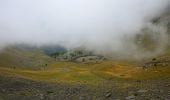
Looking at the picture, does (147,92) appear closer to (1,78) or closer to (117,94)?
(117,94)

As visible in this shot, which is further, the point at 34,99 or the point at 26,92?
the point at 26,92

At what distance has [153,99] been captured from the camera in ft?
117

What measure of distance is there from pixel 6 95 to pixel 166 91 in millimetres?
19045

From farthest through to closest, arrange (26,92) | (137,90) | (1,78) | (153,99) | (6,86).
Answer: (1,78)
(6,86)
(26,92)
(137,90)
(153,99)

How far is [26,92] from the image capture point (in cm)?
4609

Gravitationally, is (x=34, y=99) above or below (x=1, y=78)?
below

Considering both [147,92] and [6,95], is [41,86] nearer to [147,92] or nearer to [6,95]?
[6,95]

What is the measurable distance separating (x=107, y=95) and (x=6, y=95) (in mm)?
12622

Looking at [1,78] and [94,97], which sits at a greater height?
[1,78]

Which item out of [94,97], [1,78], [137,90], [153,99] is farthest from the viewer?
[1,78]

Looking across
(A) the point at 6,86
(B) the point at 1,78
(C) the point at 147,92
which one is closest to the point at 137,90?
(C) the point at 147,92

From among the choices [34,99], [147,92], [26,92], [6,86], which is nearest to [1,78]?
[6,86]

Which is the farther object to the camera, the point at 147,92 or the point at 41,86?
the point at 41,86

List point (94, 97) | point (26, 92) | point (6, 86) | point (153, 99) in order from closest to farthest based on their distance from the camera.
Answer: point (153, 99) → point (94, 97) → point (26, 92) → point (6, 86)
